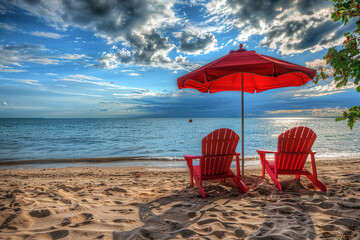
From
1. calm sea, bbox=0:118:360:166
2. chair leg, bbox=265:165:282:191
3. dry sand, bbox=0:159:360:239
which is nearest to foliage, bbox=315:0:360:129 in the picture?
dry sand, bbox=0:159:360:239

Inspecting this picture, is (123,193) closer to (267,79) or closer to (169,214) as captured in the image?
(169,214)

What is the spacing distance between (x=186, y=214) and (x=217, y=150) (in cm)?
132

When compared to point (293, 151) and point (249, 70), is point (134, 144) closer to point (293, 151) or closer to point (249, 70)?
point (293, 151)

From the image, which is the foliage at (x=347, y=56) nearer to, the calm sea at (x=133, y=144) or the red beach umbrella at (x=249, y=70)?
the red beach umbrella at (x=249, y=70)

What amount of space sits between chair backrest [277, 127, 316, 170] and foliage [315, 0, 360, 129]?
2017 millimetres

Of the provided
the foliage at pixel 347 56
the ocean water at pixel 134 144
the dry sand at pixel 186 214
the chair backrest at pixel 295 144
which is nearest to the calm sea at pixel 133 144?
the ocean water at pixel 134 144

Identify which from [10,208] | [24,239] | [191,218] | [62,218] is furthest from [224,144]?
[10,208]

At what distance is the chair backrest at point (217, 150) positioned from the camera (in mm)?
3514

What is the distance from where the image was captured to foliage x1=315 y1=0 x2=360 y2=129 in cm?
156

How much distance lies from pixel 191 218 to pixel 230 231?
531mm

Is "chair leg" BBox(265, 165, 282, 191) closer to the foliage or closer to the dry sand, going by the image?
the dry sand

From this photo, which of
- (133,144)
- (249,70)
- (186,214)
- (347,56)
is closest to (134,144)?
(133,144)

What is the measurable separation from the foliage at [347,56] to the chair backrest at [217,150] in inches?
77.0

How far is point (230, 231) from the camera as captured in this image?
84.4 inches
